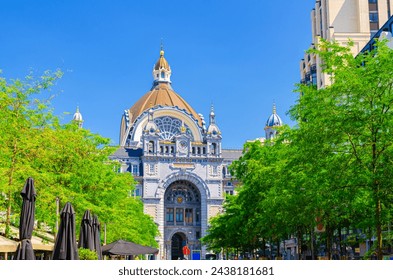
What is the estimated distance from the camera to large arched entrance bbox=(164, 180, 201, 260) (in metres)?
122

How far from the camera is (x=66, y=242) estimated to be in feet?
68.9

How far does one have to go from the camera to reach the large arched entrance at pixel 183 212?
122 m

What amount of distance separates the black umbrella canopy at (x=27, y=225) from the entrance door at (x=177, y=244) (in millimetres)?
104971

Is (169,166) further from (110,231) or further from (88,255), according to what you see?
(88,255)

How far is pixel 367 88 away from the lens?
22812 mm

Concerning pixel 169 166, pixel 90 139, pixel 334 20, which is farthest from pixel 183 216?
pixel 90 139

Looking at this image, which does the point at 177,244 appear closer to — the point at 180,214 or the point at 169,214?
the point at 180,214

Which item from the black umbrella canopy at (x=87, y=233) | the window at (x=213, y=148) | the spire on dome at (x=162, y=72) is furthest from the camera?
the spire on dome at (x=162, y=72)

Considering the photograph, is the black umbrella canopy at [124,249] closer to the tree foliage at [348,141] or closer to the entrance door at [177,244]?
the tree foliage at [348,141]

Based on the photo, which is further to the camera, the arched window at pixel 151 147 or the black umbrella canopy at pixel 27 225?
the arched window at pixel 151 147

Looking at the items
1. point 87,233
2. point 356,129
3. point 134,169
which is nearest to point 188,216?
point 134,169

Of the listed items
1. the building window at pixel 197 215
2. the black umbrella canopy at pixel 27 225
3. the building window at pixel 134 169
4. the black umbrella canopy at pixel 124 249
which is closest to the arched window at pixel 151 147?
the building window at pixel 134 169

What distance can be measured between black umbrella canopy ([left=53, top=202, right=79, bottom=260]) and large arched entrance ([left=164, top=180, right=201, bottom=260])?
3983 inches
